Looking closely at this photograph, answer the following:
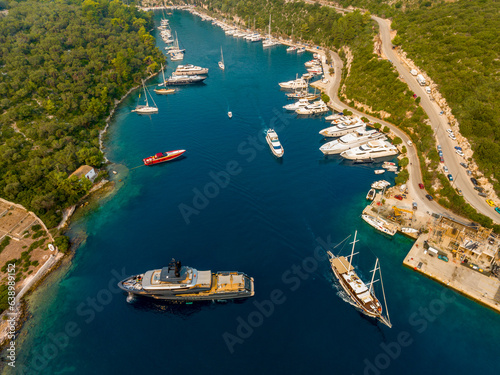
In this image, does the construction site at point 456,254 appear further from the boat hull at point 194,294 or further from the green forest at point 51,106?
the green forest at point 51,106

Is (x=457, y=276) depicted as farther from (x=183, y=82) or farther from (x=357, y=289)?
(x=183, y=82)

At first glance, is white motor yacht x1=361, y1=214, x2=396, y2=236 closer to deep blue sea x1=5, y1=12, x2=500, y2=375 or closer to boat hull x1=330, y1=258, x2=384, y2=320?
deep blue sea x1=5, y1=12, x2=500, y2=375

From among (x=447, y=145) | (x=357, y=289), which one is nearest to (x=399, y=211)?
(x=357, y=289)

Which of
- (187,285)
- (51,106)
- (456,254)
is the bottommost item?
(187,285)

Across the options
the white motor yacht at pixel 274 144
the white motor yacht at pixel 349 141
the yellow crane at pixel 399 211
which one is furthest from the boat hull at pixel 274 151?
the yellow crane at pixel 399 211

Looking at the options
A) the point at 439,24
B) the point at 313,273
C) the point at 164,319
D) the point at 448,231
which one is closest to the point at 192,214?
the point at 164,319

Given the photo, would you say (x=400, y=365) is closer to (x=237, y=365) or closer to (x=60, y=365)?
(x=237, y=365)

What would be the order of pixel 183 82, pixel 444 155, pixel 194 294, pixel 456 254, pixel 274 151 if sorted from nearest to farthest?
1. pixel 194 294
2. pixel 456 254
3. pixel 444 155
4. pixel 274 151
5. pixel 183 82
